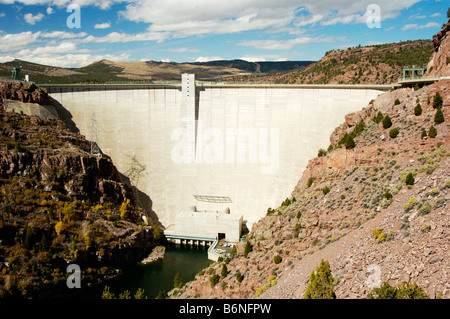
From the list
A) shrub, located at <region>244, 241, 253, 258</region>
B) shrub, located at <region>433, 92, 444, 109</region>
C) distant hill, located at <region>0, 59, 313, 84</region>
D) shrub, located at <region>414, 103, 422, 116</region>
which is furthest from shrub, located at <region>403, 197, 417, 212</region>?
distant hill, located at <region>0, 59, 313, 84</region>

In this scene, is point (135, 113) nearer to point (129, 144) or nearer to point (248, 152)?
point (129, 144)

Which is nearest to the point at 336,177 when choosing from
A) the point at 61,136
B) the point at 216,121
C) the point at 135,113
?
the point at 216,121

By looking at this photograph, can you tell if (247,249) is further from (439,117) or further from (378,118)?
(439,117)

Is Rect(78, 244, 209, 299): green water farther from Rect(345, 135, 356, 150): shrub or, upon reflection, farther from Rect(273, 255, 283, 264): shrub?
Rect(345, 135, 356, 150): shrub

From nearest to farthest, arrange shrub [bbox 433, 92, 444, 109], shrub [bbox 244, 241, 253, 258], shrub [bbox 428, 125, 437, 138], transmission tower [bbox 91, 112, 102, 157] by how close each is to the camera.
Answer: shrub [bbox 428, 125, 437, 138]
shrub [bbox 433, 92, 444, 109]
shrub [bbox 244, 241, 253, 258]
transmission tower [bbox 91, 112, 102, 157]

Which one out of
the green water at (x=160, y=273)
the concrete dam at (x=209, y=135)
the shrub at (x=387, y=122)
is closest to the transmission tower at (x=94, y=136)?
the concrete dam at (x=209, y=135)
